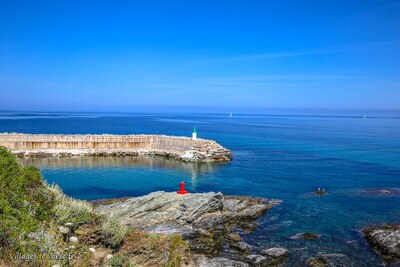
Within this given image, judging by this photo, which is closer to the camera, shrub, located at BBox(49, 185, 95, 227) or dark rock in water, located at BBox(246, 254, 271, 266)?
shrub, located at BBox(49, 185, 95, 227)

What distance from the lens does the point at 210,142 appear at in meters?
50.2

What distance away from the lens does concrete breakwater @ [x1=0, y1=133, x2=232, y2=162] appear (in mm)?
46713

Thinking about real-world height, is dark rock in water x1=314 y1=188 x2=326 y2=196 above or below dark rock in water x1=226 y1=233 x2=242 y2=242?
below

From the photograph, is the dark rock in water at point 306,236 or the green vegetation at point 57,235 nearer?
the green vegetation at point 57,235

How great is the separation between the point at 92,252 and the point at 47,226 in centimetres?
167

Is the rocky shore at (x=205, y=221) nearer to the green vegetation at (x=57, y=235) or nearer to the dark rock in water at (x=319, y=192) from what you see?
the green vegetation at (x=57, y=235)

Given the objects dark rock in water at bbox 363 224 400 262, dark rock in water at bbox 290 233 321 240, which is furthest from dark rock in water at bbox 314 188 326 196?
dark rock in water at bbox 290 233 321 240

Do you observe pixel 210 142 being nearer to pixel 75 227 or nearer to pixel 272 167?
pixel 272 167

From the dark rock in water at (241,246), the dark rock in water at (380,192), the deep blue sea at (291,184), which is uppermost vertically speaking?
the dark rock in water at (241,246)

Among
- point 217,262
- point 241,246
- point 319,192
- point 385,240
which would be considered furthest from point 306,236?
point 319,192

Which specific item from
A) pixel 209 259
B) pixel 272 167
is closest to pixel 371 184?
pixel 272 167

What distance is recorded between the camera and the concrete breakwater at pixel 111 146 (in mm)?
46713

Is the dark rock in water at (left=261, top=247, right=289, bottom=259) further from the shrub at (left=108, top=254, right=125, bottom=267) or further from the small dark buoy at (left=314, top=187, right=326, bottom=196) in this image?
the small dark buoy at (left=314, top=187, right=326, bottom=196)

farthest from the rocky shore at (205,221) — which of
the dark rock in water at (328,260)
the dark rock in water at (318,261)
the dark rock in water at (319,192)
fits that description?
the dark rock in water at (319,192)
